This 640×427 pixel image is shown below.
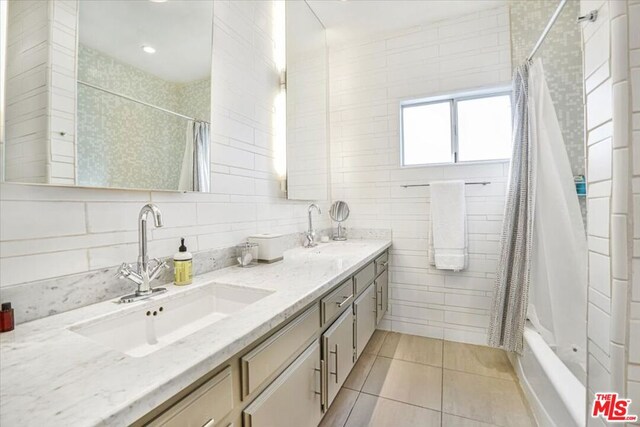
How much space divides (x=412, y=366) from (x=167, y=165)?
2098mm

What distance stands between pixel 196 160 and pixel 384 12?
6.82 ft

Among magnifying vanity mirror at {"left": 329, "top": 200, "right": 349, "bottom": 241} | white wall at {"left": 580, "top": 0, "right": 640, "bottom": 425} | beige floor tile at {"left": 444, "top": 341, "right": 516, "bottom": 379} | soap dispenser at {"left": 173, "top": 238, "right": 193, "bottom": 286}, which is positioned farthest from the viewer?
magnifying vanity mirror at {"left": 329, "top": 200, "right": 349, "bottom": 241}

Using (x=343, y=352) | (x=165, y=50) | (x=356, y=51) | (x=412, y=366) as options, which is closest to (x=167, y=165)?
(x=165, y=50)

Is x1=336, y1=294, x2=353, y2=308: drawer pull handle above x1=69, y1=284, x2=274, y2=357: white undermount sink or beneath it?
beneath

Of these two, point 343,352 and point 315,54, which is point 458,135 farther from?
point 343,352

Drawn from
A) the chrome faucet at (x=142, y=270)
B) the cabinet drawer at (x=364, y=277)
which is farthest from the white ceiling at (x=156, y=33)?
the cabinet drawer at (x=364, y=277)

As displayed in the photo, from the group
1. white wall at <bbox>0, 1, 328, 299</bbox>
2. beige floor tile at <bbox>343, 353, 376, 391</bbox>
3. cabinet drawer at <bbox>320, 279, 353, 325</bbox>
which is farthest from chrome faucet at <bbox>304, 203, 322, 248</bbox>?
beige floor tile at <bbox>343, 353, 376, 391</bbox>

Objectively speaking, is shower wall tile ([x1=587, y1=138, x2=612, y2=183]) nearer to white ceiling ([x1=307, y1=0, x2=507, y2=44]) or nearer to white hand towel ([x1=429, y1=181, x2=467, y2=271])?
white hand towel ([x1=429, y1=181, x2=467, y2=271])

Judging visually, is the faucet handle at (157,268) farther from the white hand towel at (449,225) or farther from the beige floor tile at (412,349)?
the white hand towel at (449,225)

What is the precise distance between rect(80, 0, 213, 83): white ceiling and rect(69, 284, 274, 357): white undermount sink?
95 cm

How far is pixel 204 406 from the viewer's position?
0.64m

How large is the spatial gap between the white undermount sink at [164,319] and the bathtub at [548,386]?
132 cm

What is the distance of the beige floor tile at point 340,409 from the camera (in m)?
1.54

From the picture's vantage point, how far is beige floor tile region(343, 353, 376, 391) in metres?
1.85
